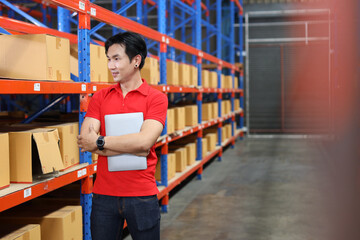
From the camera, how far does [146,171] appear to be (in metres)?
2.42

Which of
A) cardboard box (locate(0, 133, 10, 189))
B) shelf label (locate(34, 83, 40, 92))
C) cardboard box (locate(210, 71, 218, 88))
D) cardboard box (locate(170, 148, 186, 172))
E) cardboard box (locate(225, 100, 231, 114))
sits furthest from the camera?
cardboard box (locate(225, 100, 231, 114))

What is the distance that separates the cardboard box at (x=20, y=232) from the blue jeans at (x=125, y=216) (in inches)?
30.7

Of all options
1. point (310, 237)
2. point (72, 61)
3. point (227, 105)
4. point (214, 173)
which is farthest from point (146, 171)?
point (227, 105)

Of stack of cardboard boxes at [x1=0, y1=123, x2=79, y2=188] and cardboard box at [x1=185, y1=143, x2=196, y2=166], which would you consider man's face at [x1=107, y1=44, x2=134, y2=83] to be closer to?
stack of cardboard boxes at [x1=0, y1=123, x2=79, y2=188]

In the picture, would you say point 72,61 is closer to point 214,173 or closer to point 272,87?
point 214,173

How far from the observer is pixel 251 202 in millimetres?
6316

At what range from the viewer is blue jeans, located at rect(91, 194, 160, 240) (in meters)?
2.36

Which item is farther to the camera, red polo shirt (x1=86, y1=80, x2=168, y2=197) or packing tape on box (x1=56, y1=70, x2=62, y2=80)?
packing tape on box (x1=56, y1=70, x2=62, y2=80)

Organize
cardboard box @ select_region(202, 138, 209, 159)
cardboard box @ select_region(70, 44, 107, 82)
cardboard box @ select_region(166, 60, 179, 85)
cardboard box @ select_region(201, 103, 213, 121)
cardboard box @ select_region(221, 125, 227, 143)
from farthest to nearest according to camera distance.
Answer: cardboard box @ select_region(221, 125, 227, 143)
cardboard box @ select_region(201, 103, 213, 121)
cardboard box @ select_region(202, 138, 209, 159)
cardboard box @ select_region(166, 60, 179, 85)
cardboard box @ select_region(70, 44, 107, 82)

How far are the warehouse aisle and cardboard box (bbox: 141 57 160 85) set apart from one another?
1772 millimetres

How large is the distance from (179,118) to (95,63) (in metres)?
2.84

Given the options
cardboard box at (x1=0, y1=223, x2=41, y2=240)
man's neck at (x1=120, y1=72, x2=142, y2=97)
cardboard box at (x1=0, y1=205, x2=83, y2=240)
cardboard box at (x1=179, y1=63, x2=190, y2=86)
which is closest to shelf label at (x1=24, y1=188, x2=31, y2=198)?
cardboard box at (x1=0, y1=223, x2=41, y2=240)

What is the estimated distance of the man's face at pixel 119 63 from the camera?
243 centimetres

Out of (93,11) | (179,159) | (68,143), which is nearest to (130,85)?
(68,143)
